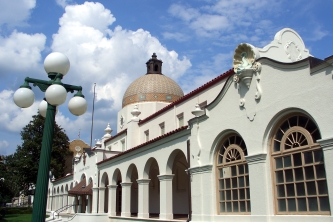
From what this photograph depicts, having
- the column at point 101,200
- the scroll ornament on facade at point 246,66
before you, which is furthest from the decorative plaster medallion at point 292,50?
the column at point 101,200

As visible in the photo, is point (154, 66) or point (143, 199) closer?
point (143, 199)

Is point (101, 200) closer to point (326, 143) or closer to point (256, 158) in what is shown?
point (256, 158)

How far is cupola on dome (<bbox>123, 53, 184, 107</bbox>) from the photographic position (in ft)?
108

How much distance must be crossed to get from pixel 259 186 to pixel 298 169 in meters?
1.53

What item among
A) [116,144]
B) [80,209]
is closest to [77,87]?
[116,144]

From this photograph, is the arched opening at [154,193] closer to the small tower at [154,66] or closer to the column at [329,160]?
the small tower at [154,66]

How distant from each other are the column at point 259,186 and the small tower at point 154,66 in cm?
2583

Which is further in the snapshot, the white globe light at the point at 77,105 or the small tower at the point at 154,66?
the small tower at the point at 154,66

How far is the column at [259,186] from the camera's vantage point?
11.6 m

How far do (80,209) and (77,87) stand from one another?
1179 inches

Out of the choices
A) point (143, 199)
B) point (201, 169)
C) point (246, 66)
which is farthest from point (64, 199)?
point (246, 66)

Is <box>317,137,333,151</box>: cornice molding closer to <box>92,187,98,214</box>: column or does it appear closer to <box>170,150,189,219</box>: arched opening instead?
<box>170,150,189,219</box>: arched opening

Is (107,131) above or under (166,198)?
above

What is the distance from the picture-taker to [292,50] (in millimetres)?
15820
